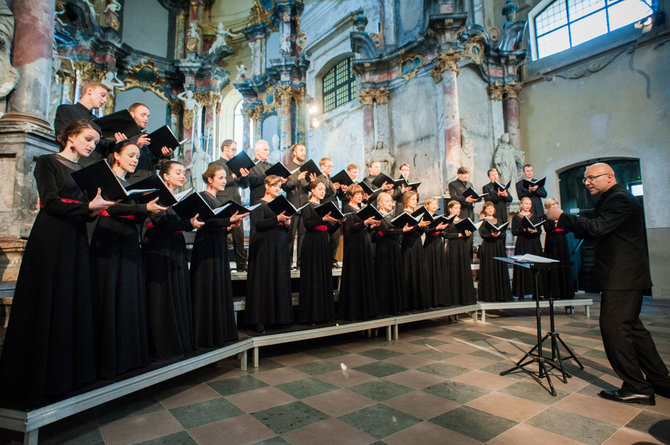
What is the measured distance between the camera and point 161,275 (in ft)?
9.64

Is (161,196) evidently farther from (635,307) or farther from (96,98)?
(635,307)

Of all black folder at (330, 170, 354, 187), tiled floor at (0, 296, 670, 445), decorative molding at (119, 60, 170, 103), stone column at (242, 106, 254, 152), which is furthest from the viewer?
stone column at (242, 106, 254, 152)

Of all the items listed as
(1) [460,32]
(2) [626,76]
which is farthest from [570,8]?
(1) [460,32]

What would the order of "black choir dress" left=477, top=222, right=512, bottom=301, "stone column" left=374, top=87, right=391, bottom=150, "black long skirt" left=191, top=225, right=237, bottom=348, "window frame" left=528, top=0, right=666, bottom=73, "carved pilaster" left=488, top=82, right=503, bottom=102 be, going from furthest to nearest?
"stone column" left=374, top=87, right=391, bottom=150, "carved pilaster" left=488, top=82, right=503, bottom=102, "window frame" left=528, top=0, right=666, bottom=73, "black choir dress" left=477, top=222, right=512, bottom=301, "black long skirt" left=191, top=225, right=237, bottom=348

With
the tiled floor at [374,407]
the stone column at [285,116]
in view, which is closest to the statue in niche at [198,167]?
the stone column at [285,116]

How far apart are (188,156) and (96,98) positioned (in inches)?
562

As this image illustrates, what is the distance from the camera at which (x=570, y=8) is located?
11.4 meters

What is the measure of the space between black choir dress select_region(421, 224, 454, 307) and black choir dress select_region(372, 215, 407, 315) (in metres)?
0.64

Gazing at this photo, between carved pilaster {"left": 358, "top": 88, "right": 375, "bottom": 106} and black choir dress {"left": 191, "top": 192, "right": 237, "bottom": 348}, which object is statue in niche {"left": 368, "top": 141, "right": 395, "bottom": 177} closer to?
carved pilaster {"left": 358, "top": 88, "right": 375, "bottom": 106}

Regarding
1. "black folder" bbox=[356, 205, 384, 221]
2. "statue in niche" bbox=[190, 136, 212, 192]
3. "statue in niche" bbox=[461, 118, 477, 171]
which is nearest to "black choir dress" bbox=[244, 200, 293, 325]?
"black folder" bbox=[356, 205, 384, 221]

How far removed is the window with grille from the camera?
1388 centimetres

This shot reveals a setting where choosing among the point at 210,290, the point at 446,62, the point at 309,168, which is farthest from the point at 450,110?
the point at 210,290

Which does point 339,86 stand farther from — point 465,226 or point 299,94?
point 465,226

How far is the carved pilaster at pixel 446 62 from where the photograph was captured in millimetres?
10016
